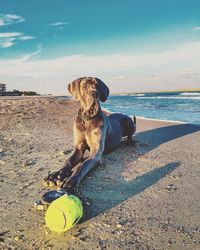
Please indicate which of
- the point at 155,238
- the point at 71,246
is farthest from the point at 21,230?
the point at 155,238

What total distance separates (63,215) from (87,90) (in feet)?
9.24

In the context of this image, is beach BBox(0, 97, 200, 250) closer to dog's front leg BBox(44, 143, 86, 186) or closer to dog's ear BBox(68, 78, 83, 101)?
dog's front leg BBox(44, 143, 86, 186)

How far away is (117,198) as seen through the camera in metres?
3.78

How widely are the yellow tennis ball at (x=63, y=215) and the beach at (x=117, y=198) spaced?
78 millimetres

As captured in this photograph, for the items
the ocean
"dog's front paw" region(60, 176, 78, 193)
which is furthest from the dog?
the ocean

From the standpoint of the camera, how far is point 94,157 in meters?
5.04

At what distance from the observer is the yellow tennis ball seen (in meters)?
2.87

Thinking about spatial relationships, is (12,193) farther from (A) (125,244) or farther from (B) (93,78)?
(B) (93,78)

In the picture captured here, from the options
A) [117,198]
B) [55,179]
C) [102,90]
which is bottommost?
[117,198]

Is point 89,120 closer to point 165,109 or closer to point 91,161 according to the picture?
point 91,161

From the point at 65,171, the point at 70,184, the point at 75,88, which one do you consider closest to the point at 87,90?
the point at 75,88

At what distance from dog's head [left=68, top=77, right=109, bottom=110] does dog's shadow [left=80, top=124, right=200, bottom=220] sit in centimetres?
109

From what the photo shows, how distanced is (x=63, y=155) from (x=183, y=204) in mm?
2893

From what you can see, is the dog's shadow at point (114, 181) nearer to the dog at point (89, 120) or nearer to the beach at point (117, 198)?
the beach at point (117, 198)
